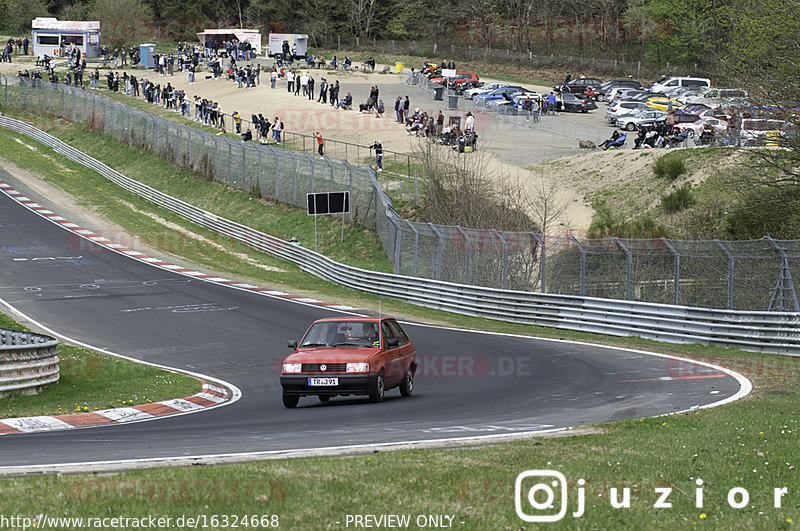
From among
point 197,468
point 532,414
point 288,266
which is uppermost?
point 197,468

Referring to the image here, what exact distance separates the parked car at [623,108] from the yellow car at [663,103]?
7.89ft

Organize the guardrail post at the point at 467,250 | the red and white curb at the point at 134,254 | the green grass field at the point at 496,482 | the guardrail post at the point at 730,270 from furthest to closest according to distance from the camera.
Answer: the red and white curb at the point at 134,254
the guardrail post at the point at 467,250
the guardrail post at the point at 730,270
the green grass field at the point at 496,482

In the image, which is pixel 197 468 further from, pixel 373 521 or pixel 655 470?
pixel 655 470

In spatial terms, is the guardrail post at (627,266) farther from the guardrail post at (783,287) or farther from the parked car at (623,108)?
the parked car at (623,108)

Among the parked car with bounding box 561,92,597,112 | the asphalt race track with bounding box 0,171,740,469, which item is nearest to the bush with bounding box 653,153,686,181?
the asphalt race track with bounding box 0,171,740,469

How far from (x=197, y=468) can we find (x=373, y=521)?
2620 millimetres

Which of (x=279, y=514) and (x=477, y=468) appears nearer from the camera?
(x=279, y=514)

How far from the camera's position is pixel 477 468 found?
8.83 m

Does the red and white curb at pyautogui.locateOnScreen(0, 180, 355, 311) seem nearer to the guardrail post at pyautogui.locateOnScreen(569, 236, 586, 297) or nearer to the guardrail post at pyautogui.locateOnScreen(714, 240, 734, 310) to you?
the guardrail post at pyautogui.locateOnScreen(569, 236, 586, 297)

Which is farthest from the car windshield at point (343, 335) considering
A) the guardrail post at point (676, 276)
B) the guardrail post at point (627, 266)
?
the guardrail post at point (627, 266)

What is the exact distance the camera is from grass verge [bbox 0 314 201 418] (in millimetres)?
15022

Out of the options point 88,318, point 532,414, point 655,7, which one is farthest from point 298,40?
point 532,414

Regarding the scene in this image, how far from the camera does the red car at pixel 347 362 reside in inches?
580

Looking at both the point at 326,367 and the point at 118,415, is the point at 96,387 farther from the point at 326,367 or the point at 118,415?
the point at 326,367
